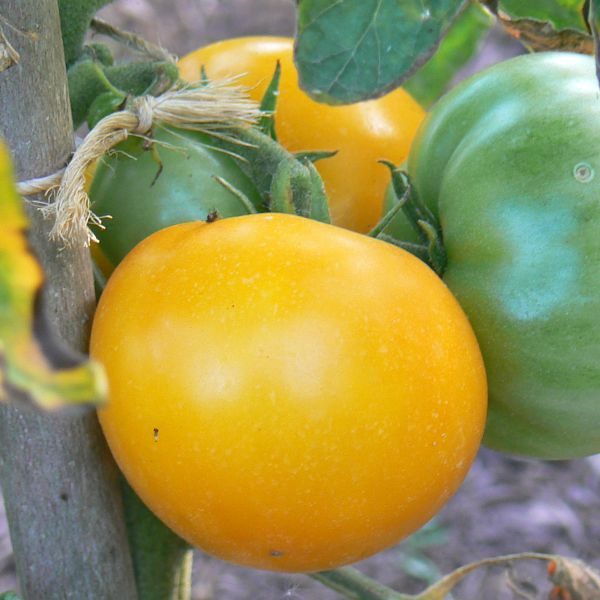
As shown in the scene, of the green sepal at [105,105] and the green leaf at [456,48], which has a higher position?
the green sepal at [105,105]

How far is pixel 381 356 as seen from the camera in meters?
0.54

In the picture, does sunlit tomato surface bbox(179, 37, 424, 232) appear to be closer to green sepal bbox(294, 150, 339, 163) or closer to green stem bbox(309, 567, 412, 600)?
green sepal bbox(294, 150, 339, 163)

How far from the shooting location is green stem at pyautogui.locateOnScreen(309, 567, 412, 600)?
81 centimetres

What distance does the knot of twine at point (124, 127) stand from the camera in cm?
57

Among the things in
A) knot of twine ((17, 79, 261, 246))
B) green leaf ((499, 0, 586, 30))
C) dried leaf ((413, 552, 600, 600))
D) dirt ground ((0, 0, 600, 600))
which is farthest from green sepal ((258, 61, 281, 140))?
dirt ground ((0, 0, 600, 600))

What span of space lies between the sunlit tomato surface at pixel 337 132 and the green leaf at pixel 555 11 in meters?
→ 0.16

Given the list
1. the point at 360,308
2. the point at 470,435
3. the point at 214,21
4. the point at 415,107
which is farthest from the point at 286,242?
the point at 214,21

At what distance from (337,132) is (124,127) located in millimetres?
247

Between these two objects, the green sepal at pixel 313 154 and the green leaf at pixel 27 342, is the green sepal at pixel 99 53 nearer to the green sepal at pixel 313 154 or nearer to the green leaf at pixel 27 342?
the green sepal at pixel 313 154

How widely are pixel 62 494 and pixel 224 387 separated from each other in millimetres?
204

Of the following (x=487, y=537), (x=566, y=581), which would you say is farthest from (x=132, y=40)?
(x=487, y=537)

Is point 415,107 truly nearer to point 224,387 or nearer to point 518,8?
point 518,8

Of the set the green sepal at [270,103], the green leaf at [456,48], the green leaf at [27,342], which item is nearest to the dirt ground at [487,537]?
the green leaf at [456,48]

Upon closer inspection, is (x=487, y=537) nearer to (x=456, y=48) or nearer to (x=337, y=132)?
(x=456, y=48)
